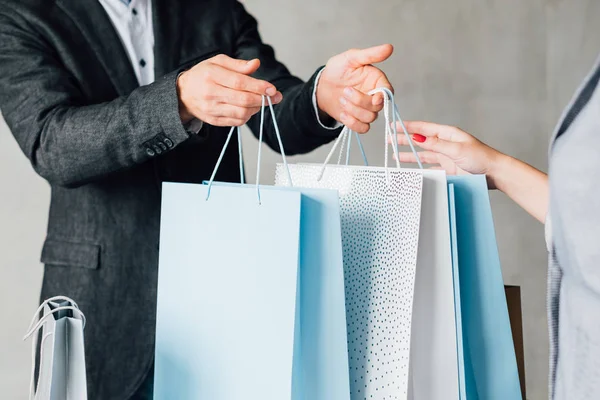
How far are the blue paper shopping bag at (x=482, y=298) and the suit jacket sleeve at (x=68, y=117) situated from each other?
45cm

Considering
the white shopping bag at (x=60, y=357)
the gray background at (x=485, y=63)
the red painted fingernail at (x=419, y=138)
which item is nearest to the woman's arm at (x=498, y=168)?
the red painted fingernail at (x=419, y=138)

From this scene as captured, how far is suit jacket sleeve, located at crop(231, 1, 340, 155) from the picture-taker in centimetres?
131

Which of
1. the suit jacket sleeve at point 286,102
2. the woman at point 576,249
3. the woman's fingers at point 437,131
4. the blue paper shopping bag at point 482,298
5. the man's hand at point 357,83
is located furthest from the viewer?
the suit jacket sleeve at point 286,102

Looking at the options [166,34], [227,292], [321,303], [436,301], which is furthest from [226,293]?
[166,34]

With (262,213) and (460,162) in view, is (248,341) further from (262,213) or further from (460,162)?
(460,162)

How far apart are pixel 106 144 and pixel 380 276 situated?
1.76ft

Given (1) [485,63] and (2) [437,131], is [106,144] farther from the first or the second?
(1) [485,63]

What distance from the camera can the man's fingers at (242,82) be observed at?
0.93m

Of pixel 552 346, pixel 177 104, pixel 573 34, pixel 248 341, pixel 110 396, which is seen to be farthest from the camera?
pixel 573 34

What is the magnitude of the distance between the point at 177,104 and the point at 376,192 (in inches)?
14.1

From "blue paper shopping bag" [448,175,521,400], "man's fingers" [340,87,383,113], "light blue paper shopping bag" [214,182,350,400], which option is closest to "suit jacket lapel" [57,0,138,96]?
"man's fingers" [340,87,383,113]

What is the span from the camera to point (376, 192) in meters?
0.88

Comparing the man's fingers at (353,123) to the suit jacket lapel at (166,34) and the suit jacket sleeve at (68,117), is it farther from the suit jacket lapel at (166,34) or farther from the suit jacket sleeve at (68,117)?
the suit jacket lapel at (166,34)

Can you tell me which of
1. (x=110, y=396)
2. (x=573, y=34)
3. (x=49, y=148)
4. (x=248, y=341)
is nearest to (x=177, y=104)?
(x=49, y=148)
